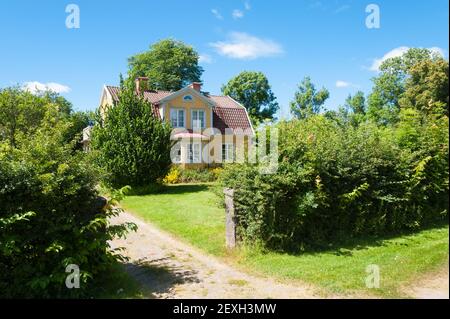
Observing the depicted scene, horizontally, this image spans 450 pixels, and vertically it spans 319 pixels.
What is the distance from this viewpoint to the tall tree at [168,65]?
50.4m

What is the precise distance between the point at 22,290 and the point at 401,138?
32.5 ft

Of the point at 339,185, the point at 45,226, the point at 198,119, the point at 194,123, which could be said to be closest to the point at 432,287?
the point at 339,185

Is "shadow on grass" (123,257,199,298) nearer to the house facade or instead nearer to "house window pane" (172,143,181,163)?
the house facade

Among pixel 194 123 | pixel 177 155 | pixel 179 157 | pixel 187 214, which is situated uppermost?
pixel 194 123

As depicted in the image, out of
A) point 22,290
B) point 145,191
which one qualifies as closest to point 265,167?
point 22,290

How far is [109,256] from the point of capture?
7051 millimetres

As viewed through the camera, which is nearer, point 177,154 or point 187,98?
point 177,154

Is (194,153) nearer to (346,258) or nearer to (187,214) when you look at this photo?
(187,214)

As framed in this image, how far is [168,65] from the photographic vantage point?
166ft

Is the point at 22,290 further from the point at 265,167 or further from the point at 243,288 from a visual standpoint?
the point at 265,167

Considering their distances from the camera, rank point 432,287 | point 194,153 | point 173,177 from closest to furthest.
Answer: point 432,287, point 173,177, point 194,153

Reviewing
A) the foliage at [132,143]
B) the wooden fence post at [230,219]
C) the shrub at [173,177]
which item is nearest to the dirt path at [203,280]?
the wooden fence post at [230,219]

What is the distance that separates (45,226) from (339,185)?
21.9 feet

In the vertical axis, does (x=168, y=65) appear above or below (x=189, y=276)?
above
